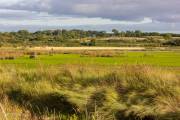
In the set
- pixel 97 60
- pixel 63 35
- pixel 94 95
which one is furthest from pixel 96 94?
pixel 63 35

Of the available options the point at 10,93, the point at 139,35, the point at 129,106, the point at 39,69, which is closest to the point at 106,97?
the point at 129,106

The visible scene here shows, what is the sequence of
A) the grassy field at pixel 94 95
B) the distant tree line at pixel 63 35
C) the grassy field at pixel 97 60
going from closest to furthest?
the grassy field at pixel 94 95
the grassy field at pixel 97 60
the distant tree line at pixel 63 35

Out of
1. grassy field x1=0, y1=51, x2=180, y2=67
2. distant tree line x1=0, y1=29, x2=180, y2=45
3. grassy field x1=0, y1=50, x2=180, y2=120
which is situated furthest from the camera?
distant tree line x1=0, y1=29, x2=180, y2=45

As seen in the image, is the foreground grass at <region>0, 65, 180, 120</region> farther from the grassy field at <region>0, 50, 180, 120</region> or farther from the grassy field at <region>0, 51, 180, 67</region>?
the grassy field at <region>0, 51, 180, 67</region>

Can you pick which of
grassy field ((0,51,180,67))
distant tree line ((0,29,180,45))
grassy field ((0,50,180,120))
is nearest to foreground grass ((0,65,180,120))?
grassy field ((0,50,180,120))

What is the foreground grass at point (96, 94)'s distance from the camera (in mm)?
12914

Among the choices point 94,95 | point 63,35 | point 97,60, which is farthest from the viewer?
point 63,35

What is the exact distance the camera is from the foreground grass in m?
12.9

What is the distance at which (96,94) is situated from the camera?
14297mm

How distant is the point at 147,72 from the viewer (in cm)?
1513

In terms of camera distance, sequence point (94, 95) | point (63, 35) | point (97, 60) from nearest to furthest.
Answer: point (94, 95), point (97, 60), point (63, 35)

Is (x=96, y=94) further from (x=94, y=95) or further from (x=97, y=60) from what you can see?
(x=97, y=60)

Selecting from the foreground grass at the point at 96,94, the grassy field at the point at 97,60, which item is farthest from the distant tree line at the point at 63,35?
the foreground grass at the point at 96,94

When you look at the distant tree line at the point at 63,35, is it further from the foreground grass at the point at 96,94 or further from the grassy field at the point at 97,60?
the foreground grass at the point at 96,94
